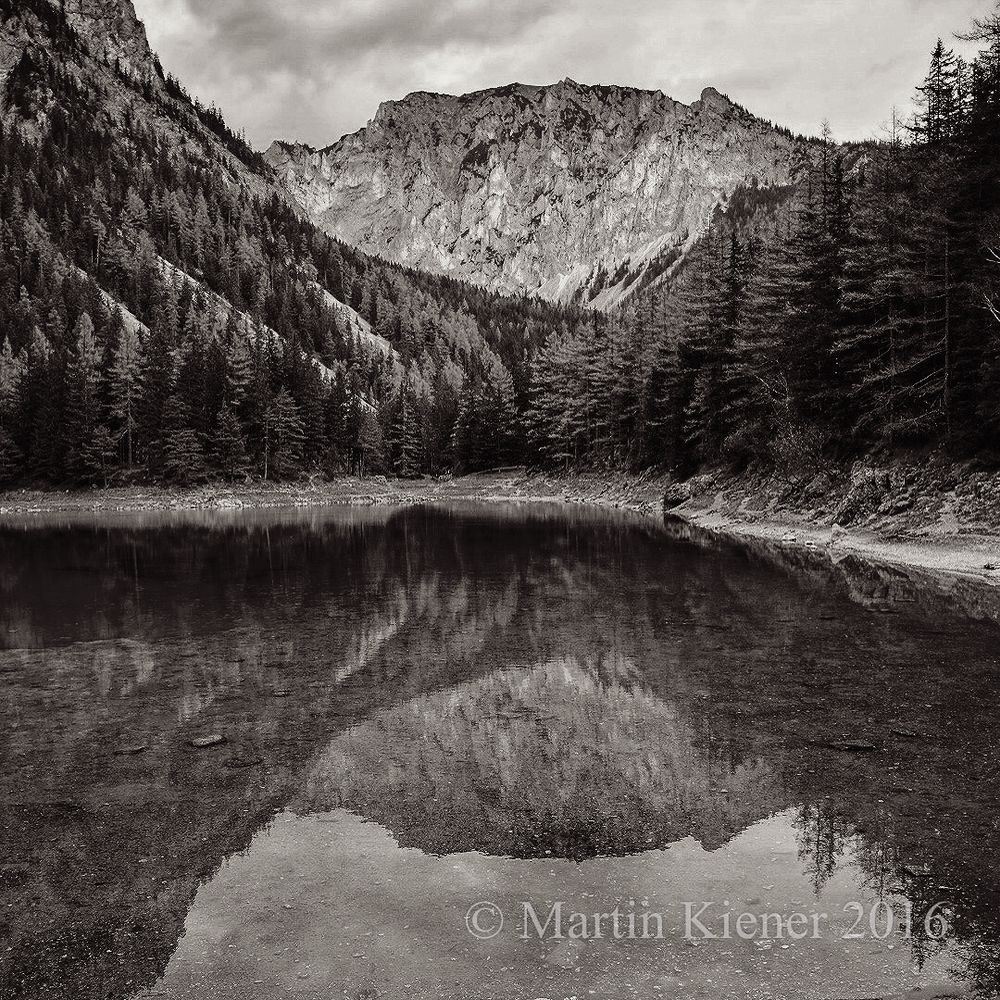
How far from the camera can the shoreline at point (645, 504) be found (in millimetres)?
27312

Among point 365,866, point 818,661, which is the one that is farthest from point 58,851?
point 818,661

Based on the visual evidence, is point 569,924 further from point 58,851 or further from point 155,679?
point 155,679

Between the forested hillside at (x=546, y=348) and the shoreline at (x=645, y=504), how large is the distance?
2754 millimetres

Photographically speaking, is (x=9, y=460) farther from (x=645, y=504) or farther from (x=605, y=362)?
(x=645, y=504)

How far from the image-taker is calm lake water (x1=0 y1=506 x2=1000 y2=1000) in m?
5.61

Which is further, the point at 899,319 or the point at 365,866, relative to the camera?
the point at 899,319

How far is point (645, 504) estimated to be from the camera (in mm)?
62750

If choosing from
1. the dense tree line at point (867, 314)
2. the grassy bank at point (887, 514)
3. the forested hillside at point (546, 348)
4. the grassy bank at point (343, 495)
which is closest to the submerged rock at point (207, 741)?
the grassy bank at point (887, 514)

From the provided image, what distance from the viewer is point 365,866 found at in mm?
7027

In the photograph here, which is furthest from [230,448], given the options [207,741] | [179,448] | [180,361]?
[207,741]

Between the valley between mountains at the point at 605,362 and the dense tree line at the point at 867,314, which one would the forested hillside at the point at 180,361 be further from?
the dense tree line at the point at 867,314

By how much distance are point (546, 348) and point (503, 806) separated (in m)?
107

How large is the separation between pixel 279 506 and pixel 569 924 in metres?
75.4

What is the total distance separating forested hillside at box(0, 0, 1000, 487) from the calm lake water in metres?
20.5
